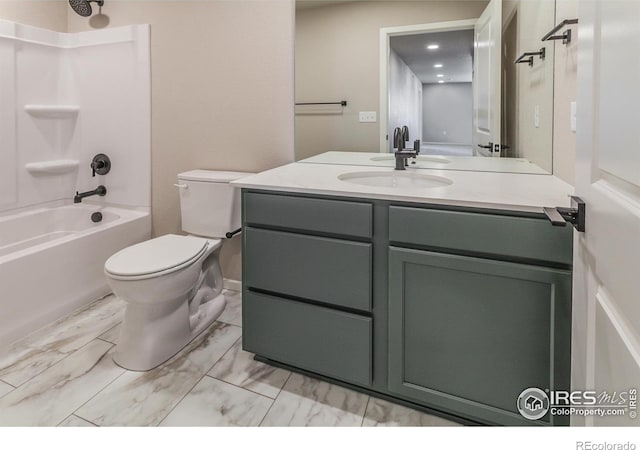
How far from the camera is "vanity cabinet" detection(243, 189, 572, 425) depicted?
4.04 feet

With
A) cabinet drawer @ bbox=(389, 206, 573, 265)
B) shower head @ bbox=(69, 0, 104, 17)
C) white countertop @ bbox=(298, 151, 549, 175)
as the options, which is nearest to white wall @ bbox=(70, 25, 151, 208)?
shower head @ bbox=(69, 0, 104, 17)

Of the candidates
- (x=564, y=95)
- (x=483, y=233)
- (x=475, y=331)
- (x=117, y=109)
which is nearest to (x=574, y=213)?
(x=483, y=233)

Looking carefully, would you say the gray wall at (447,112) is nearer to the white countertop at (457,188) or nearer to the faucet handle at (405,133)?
the faucet handle at (405,133)

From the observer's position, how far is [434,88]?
73.0 inches

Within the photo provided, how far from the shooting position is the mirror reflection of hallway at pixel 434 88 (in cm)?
184

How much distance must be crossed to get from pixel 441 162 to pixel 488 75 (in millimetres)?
445

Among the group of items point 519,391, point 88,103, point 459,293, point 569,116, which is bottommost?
point 519,391

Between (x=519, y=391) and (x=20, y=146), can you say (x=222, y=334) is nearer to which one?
(x=519, y=391)

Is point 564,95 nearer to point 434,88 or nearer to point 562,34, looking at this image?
point 562,34

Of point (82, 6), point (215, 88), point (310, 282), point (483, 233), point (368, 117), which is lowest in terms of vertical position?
point (310, 282)

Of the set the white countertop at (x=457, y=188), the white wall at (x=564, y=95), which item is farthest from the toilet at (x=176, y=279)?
the white wall at (x=564, y=95)

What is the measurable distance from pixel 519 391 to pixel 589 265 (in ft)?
2.17

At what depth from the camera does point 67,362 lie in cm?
183

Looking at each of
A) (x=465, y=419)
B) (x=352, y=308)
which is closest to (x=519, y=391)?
(x=465, y=419)
